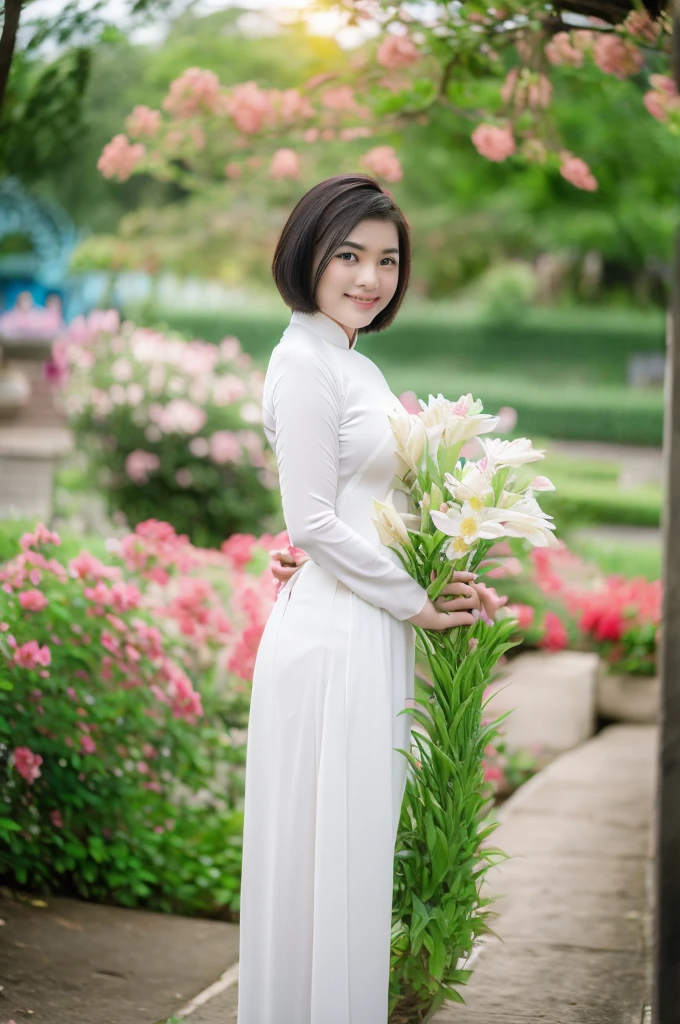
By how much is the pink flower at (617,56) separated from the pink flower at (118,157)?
194 centimetres

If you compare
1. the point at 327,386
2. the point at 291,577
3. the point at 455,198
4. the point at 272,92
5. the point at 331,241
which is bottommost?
the point at 291,577

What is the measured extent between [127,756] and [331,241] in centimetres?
192

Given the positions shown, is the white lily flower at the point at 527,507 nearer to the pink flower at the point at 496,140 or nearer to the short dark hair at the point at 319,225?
the short dark hair at the point at 319,225

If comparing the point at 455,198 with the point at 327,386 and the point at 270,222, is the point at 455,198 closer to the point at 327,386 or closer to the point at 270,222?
the point at 270,222

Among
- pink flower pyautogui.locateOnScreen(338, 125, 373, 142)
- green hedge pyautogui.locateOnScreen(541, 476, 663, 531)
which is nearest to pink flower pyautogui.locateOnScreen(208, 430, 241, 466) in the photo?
pink flower pyautogui.locateOnScreen(338, 125, 373, 142)

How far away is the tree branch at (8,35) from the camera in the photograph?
108 inches

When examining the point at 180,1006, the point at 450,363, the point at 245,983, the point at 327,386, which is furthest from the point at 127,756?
the point at 450,363

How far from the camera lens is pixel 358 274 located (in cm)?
247

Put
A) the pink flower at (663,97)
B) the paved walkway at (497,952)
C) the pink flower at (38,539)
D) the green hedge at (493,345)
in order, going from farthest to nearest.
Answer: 1. the green hedge at (493,345)
2. the pink flower at (38,539)
3. the pink flower at (663,97)
4. the paved walkway at (497,952)

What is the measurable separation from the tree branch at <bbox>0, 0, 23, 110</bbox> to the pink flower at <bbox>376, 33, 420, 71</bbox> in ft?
6.13

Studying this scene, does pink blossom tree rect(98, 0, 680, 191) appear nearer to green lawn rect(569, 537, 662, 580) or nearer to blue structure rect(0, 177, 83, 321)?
green lawn rect(569, 537, 662, 580)

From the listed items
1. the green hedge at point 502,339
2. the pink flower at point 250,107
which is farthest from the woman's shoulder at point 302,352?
the green hedge at point 502,339

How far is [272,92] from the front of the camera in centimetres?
512

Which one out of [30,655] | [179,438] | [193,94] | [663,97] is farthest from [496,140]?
[179,438]
